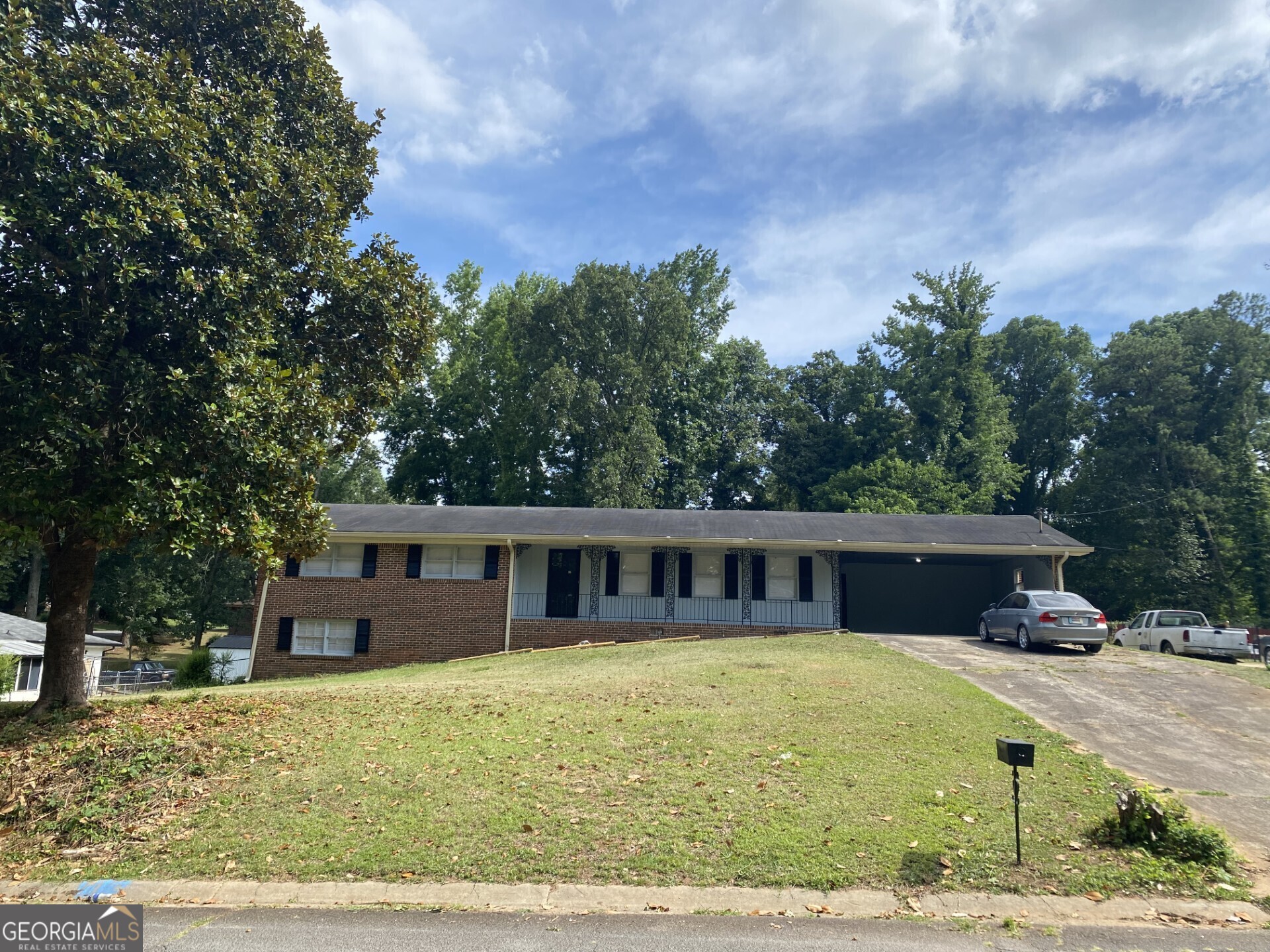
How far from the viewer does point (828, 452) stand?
161ft

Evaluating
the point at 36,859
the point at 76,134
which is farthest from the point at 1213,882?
the point at 76,134

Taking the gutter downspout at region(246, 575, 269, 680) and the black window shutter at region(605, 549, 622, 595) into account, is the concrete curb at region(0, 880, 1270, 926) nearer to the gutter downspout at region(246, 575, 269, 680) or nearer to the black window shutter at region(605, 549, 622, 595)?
the gutter downspout at region(246, 575, 269, 680)

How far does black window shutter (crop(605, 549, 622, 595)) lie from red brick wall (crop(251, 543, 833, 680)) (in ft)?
3.69

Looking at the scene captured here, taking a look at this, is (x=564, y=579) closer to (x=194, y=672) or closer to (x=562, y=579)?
(x=562, y=579)

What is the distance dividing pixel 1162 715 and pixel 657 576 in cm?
1492

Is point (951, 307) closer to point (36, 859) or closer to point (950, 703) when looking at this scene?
point (950, 703)

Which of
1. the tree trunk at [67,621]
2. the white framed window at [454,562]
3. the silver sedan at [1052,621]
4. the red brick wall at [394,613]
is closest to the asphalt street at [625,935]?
the tree trunk at [67,621]

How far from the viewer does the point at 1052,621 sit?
17375mm

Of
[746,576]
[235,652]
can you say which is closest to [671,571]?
[746,576]

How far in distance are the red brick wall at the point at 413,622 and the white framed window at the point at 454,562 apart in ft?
0.69

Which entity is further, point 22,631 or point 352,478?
point 352,478

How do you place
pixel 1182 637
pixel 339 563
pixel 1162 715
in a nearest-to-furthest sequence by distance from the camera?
pixel 1162 715 → pixel 1182 637 → pixel 339 563

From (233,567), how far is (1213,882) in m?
55.4

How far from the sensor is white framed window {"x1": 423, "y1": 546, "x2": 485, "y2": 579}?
23.5 metres
